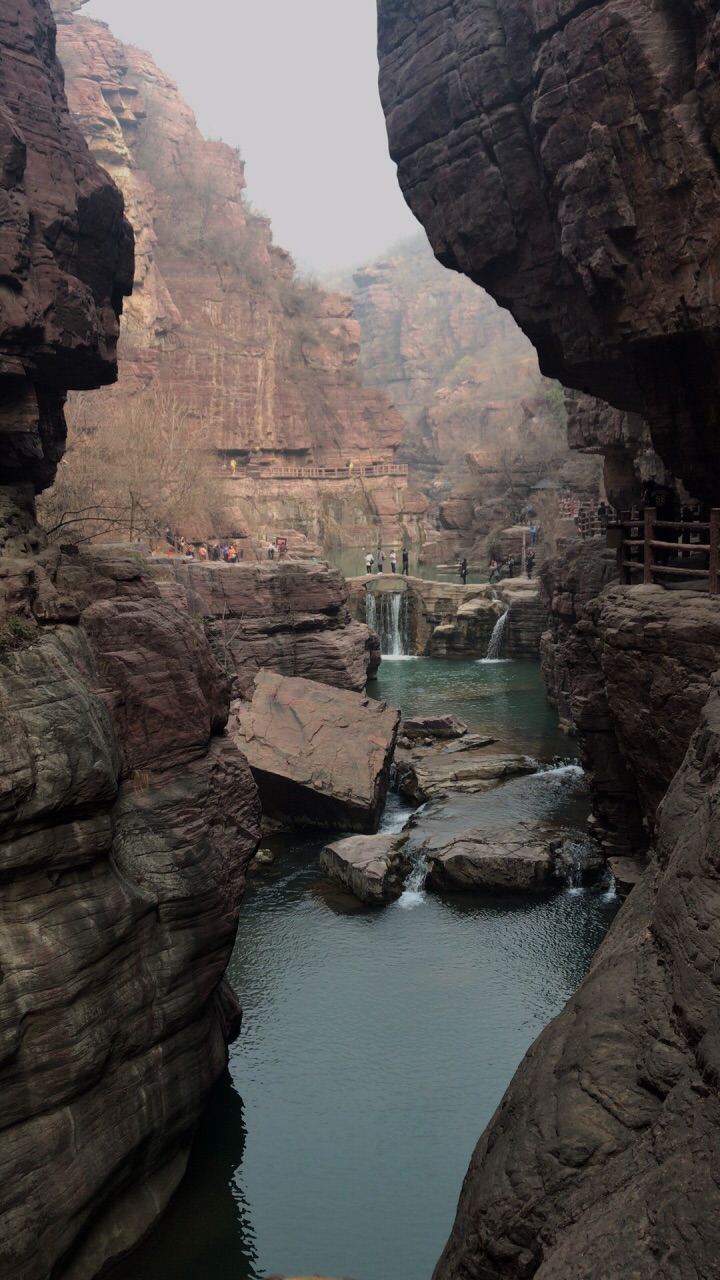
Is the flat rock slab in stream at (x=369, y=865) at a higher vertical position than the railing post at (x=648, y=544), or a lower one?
lower

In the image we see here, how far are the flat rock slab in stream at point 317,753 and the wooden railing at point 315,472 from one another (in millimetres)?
46452

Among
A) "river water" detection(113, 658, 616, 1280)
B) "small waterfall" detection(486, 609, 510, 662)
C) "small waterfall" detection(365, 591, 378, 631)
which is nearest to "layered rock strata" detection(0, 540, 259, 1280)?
"river water" detection(113, 658, 616, 1280)

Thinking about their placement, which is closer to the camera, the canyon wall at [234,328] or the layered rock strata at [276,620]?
the layered rock strata at [276,620]

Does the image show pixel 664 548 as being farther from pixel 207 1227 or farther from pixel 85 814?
pixel 207 1227

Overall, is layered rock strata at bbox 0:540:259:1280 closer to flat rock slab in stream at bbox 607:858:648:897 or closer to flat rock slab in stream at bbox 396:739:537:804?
flat rock slab in stream at bbox 607:858:648:897

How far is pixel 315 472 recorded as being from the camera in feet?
228

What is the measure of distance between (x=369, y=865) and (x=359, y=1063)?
458 centimetres

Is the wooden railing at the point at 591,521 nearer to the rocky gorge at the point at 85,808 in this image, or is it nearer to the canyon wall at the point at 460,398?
the canyon wall at the point at 460,398

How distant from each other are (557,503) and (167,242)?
3538 centimetres

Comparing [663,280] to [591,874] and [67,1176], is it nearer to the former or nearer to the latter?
[591,874]

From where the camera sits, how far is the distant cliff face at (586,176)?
14.4 metres

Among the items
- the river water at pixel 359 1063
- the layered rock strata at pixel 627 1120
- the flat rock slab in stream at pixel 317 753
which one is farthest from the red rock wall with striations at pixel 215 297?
the layered rock strata at pixel 627 1120

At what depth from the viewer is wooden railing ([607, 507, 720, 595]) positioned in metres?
10.9

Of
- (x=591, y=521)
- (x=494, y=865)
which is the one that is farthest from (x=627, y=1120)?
(x=591, y=521)
